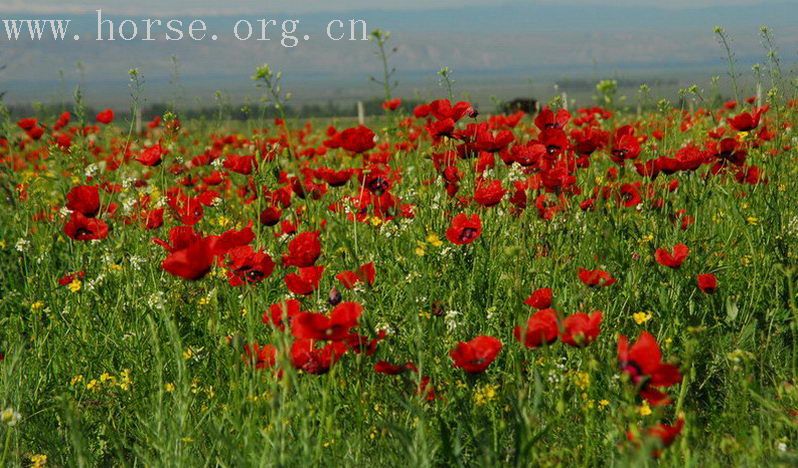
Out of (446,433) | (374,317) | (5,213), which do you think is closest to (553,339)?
(446,433)

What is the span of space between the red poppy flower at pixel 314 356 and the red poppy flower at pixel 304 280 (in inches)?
11.2

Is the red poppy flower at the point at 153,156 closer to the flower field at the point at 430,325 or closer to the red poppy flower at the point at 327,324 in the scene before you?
the flower field at the point at 430,325

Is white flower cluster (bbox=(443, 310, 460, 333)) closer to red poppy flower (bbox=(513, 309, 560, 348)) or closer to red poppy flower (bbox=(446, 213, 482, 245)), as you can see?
red poppy flower (bbox=(446, 213, 482, 245))

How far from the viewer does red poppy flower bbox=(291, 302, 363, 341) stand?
188 cm

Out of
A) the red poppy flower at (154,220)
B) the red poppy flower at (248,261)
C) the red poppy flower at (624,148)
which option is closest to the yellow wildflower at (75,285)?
the red poppy flower at (154,220)

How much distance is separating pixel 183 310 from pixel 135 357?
0.96 feet

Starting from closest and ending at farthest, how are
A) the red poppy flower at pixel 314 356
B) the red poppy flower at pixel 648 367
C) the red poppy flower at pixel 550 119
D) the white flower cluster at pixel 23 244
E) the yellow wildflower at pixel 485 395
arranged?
the red poppy flower at pixel 648 367, the red poppy flower at pixel 314 356, the yellow wildflower at pixel 485 395, the white flower cluster at pixel 23 244, the red poppy flower at pixel 550 119

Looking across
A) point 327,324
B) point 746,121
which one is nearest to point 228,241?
point 327,324

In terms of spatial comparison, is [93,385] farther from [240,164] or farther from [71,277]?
[240,164]

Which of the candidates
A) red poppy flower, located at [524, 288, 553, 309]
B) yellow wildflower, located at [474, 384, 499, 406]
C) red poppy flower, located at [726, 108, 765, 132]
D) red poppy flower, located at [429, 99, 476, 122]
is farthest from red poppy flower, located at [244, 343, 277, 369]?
red poppy flower, located at [726, 108, 765, 132]

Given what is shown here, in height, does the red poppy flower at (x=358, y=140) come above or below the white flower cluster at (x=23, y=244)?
above

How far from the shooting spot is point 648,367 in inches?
68.8

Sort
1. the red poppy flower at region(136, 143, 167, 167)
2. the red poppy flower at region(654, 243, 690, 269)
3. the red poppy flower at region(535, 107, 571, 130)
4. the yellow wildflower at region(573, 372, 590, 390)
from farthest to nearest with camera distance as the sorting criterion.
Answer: the red poppy flower at region(535, 107, 571, 130) → the red poppy flower at region(136, 143, 167, 167) → the red poppy flower at region(654, 243, 690, 269) → the yellow wildflower at region(573, 372, 590, 390)

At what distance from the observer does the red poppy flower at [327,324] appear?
1882 millimetres
